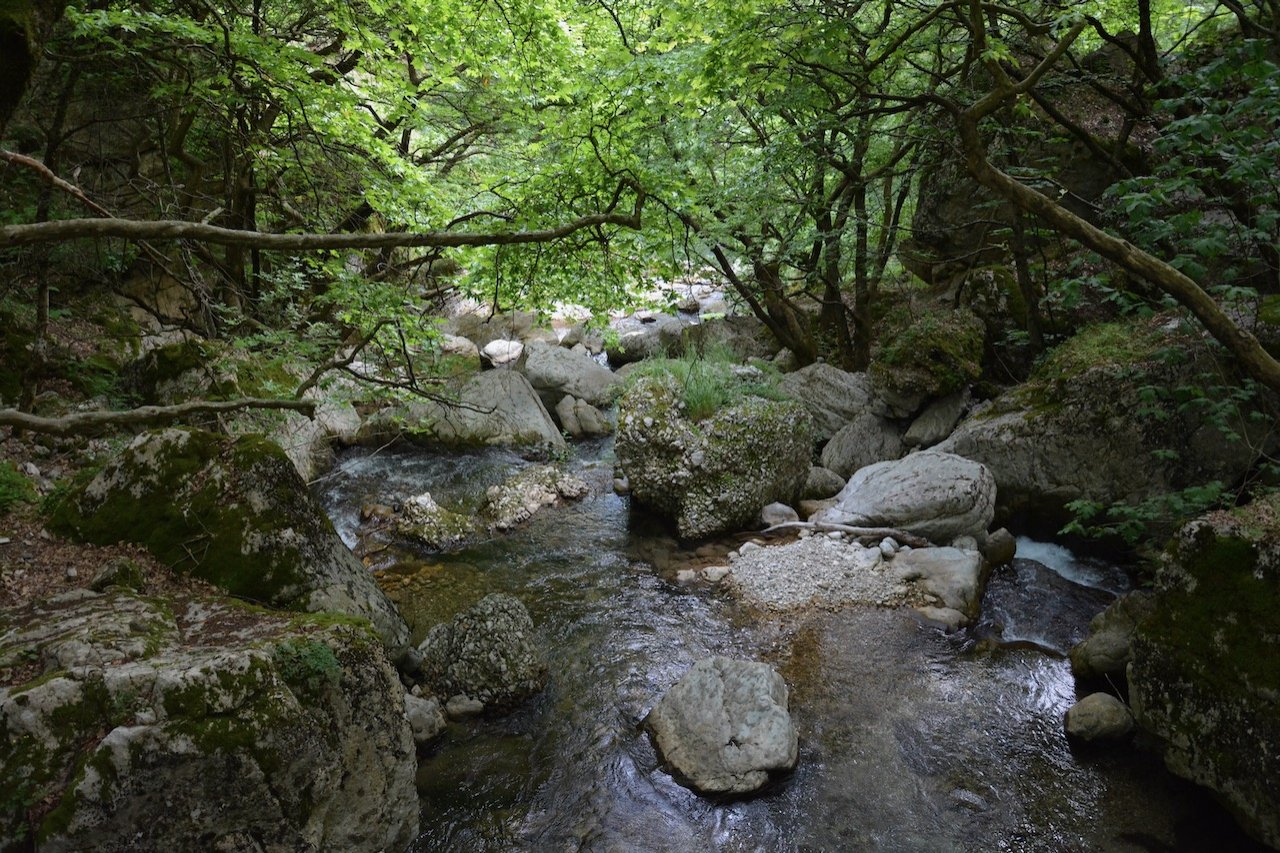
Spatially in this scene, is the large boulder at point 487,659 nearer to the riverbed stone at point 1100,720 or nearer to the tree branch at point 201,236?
the tree branch at point 201,236

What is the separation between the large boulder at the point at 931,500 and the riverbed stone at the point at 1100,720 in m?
2.92

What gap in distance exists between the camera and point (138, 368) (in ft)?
27.8

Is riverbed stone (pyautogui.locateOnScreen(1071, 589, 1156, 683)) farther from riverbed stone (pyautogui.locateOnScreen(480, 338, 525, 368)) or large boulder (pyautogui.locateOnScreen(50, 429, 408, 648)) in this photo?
riverbed stone (pyautogui.locateOnScreen(480, 338, 525, 368))

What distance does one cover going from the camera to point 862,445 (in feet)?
33.4

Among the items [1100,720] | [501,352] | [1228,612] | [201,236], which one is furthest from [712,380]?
[501,352]

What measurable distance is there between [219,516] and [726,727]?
4043 mm

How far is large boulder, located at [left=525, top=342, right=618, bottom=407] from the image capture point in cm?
1384

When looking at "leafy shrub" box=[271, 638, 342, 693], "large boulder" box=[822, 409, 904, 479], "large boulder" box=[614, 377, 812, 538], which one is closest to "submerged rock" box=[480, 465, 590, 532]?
"large boulder" box=[614, 377, 812, 538]

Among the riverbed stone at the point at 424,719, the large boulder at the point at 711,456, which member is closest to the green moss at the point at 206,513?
the riverbed stone at the point at 424,719

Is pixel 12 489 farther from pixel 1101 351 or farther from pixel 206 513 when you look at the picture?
pixel 1101 351

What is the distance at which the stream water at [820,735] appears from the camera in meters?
4.07

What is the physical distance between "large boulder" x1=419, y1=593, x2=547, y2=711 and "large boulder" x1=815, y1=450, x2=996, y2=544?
466 cm

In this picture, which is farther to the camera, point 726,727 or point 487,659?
point 487,659

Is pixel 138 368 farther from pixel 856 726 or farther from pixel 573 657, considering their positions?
pixel 856 726
